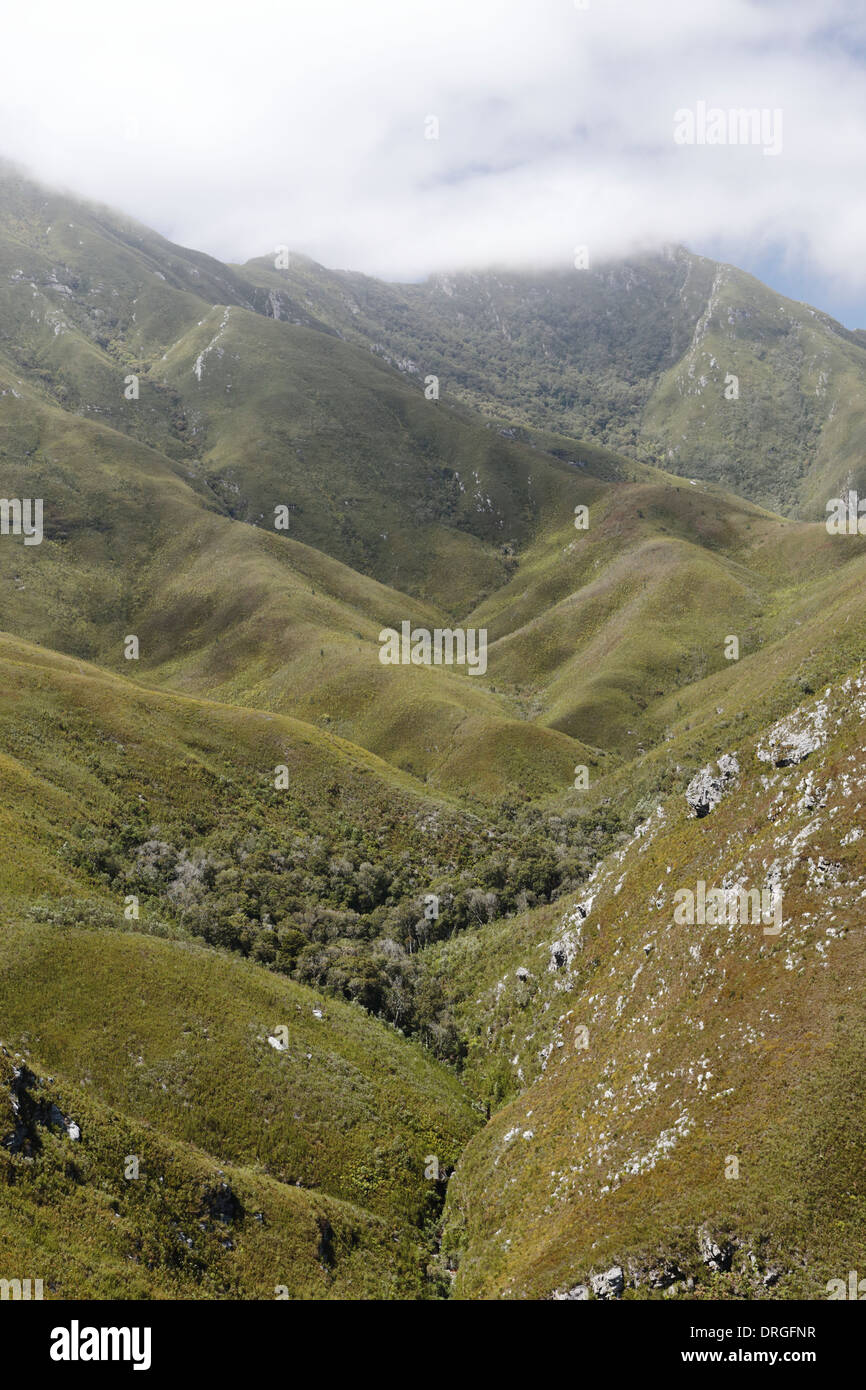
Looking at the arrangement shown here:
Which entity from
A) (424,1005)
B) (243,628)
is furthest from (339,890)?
(243,628)

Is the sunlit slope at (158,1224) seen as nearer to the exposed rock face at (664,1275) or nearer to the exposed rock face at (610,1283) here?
the exposed rock face at (610,1283)

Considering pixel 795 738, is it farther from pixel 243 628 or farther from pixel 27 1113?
pixel 243 628

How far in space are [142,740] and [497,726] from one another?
2326 inches

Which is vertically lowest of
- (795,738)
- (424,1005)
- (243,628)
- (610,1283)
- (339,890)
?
(610,1283)

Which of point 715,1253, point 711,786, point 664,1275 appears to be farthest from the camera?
point 711,786

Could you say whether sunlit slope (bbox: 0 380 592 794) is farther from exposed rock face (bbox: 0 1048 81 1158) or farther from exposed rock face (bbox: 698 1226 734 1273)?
exposed rock face (bbox: 698 1226 734 1273)

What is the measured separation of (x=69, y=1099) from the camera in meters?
32.9

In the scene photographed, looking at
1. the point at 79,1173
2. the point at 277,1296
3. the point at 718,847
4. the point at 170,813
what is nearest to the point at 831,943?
the point at 718,847

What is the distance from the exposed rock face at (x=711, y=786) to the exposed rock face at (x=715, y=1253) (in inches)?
1220

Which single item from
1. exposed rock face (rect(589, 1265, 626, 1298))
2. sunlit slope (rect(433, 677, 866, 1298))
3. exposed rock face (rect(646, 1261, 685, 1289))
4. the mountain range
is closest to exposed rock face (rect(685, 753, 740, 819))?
the mountain range

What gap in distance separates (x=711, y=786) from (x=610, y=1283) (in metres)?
34.7

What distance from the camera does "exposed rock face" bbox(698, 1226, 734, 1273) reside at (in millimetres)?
26531

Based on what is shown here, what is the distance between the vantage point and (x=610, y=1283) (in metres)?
27.9
